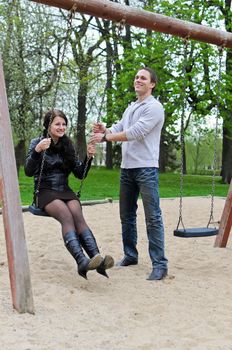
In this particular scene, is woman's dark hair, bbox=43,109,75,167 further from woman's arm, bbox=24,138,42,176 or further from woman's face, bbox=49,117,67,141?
woman's arm, bbox=24,138,42,176

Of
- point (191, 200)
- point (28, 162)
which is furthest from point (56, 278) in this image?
point (191, 200)

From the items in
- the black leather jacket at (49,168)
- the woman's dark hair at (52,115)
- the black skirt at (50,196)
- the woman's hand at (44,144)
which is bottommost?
the black skirt at (50,196)

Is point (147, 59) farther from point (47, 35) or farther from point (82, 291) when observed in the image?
point (82, 291)

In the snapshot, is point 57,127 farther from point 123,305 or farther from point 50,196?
point 123,305

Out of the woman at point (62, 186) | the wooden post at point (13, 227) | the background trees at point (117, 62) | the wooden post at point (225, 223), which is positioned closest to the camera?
the wooden post at point (13, 227)

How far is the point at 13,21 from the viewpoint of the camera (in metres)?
13.8

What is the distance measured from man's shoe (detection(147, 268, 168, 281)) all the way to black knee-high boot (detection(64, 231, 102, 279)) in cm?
67

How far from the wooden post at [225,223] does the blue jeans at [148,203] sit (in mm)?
1268

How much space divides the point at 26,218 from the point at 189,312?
4.30m

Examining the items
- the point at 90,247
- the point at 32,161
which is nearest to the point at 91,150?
the point at 32,161

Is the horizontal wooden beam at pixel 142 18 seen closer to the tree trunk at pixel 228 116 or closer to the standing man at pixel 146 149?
the standing man at pixel 146 149

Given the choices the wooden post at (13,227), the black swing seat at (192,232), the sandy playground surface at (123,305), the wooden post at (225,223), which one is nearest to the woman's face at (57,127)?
the wooden post at (13,227)

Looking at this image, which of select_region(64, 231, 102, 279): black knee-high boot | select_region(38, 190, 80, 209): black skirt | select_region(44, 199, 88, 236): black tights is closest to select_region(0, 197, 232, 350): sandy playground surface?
select_region(64, 231, 102, 279): black knee-high boot

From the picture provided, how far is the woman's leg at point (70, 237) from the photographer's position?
11.6 feet
